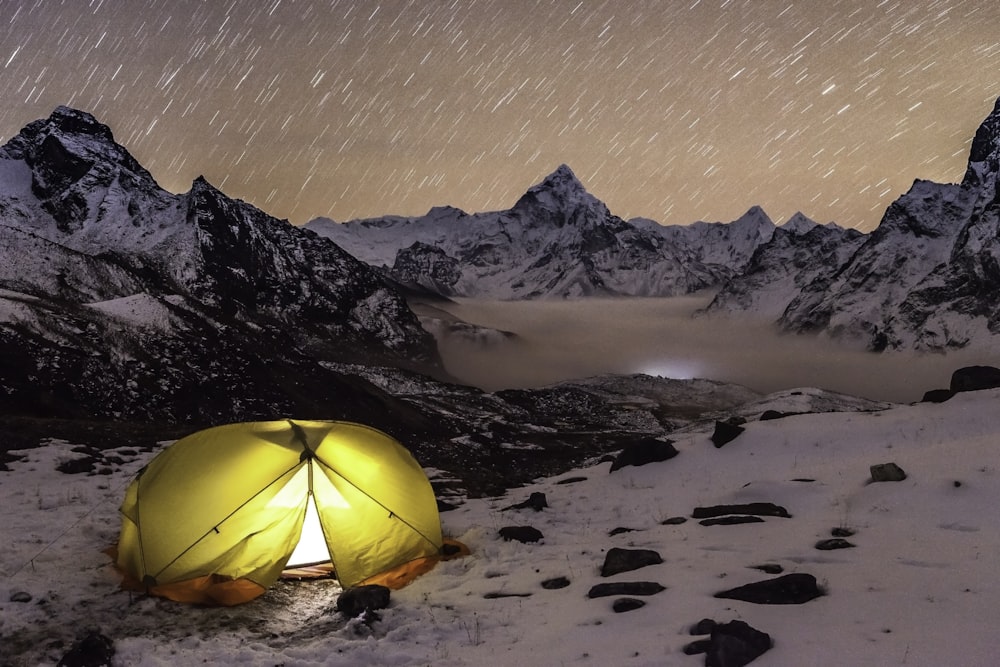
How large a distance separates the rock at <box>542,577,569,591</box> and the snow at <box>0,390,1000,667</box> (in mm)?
180

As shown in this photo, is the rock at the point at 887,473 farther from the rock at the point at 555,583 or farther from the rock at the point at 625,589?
the rock at the point at 555,583

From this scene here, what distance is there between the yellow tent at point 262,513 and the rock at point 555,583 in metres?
2.59

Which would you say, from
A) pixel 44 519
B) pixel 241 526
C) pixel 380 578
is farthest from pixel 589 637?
pixel 44 519

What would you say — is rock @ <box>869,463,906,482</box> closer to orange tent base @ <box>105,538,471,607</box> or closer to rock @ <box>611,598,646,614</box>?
rock @ <box>611,598,646,614</box>

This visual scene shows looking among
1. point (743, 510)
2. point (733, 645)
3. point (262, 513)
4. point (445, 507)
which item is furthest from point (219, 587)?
point (743, 510)

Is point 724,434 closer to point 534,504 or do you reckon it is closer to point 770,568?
point 534,504

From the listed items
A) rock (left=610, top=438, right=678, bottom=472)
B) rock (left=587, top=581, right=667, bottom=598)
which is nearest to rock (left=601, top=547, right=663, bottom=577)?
rock (left=587, top=581, right=667, bottom=598)

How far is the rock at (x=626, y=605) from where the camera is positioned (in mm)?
8484

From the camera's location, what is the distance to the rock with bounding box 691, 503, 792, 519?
496 inches

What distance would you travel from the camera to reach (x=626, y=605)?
28.0 feet

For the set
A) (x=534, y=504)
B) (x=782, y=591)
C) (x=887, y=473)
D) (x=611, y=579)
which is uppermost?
(x=887, y=473)

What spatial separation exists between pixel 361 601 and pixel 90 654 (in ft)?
10.9

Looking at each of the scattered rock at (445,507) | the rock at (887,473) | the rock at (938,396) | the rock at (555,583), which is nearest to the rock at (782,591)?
the rock at (555,583)

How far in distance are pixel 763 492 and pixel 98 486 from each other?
15.9 metres
